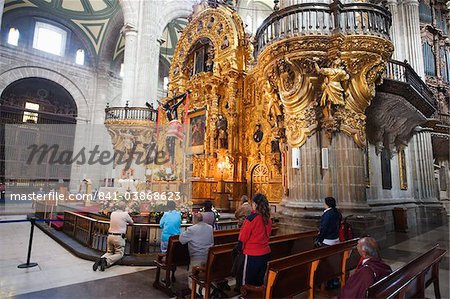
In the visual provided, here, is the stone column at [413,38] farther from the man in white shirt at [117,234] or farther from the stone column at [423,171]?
the man in white shirt at [117,234]

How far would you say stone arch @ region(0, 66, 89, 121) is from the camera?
1836cm

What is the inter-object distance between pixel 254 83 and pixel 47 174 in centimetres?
1809

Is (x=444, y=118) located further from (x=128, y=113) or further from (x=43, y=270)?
(x=43, y=270)

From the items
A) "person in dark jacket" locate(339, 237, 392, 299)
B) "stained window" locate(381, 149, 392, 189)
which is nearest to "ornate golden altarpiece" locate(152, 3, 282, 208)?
"stained window" locate(381, 149, 392, 189)

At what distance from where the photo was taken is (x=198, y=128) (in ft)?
45.8

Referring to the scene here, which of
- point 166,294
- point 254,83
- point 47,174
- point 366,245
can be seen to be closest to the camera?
point 366,245

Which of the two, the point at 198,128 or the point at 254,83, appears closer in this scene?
the point at 254,83

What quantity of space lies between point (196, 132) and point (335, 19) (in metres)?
8.69

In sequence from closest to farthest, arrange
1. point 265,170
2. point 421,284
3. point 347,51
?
1. point 421,284
2. point 347,51
3. point 265,170

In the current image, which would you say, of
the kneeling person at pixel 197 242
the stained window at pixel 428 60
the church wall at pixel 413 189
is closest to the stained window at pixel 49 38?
the kneeling person at pixel 197 242

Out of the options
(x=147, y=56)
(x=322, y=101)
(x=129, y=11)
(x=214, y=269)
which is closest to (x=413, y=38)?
(x=322, y=101)

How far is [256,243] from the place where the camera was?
10.3 feet

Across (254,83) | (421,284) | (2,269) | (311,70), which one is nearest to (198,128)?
(254,83)

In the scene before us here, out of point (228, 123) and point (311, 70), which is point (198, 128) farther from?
point (311, 70)
